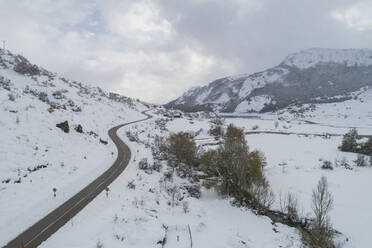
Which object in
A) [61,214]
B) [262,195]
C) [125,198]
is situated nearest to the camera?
[61,214]

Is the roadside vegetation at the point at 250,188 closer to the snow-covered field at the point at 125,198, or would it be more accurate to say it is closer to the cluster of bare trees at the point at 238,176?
the cluster of bare trees at the point at 238,176

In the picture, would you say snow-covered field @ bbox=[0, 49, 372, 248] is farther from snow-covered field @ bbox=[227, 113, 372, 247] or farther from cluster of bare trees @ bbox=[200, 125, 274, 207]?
cluster of bare trees @ bbox=[200, 125, 274, 207]

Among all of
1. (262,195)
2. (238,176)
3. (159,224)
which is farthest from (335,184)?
(159,224)

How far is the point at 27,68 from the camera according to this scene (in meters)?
64.3

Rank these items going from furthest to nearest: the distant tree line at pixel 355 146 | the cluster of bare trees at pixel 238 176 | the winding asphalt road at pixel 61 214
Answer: the distant tree line at pixel 355 146 → the cluster of bare trees at pixel 238 176 → the winding asphalt road at pixel 61 214

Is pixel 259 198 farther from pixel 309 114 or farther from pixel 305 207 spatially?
pixel 309 114

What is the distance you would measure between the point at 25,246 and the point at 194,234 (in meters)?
10.2

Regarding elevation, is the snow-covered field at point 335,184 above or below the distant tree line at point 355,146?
below

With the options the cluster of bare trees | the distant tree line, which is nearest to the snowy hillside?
the cluster of bare trees

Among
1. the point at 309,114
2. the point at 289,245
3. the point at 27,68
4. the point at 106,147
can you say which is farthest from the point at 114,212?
the point at 309,114

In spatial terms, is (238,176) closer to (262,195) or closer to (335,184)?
(262,195)

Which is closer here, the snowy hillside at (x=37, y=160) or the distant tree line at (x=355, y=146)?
the snowy hillside at (x=37, y=160)

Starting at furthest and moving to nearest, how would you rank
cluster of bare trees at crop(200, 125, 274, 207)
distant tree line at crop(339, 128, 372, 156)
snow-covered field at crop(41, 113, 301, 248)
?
distant tree line at crop(339, 128, 372, 156) < cluster of bare trees at crop(200, 125, 274, 207) < snow-covered field at crop(41, 113, 301, 248)

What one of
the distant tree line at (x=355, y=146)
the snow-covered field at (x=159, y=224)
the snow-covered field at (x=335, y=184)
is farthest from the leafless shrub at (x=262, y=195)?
the distant tree line at (x=355, y=146)
